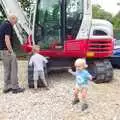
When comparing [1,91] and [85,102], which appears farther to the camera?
[1,91]

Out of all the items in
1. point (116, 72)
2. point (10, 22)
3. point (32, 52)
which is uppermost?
point (10, 22)

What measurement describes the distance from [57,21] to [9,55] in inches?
110

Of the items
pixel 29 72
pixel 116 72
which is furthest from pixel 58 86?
pixel 116 72

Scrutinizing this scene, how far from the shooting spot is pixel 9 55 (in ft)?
37.7

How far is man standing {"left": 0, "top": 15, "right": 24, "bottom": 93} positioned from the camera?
11.4 meters

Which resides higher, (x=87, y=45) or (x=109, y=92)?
(x=87, y=45)

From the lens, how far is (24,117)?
9438 mm

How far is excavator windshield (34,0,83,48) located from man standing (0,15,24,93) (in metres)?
2.23

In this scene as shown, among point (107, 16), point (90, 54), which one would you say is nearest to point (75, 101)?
point (90, 54)

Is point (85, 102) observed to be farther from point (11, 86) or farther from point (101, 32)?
point (101, 32)

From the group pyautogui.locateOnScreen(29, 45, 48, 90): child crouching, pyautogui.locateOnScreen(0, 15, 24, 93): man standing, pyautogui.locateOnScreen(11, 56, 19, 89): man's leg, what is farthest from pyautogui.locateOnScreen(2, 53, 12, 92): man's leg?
pyautogui.locateOnScreen(29, 45, 48, 90): child crouching

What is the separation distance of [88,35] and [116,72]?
3313mm

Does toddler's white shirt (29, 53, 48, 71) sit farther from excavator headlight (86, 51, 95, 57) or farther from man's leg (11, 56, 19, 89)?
excavator headlight (86, 51, 95, 57)

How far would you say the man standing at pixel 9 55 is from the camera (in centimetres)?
1136
